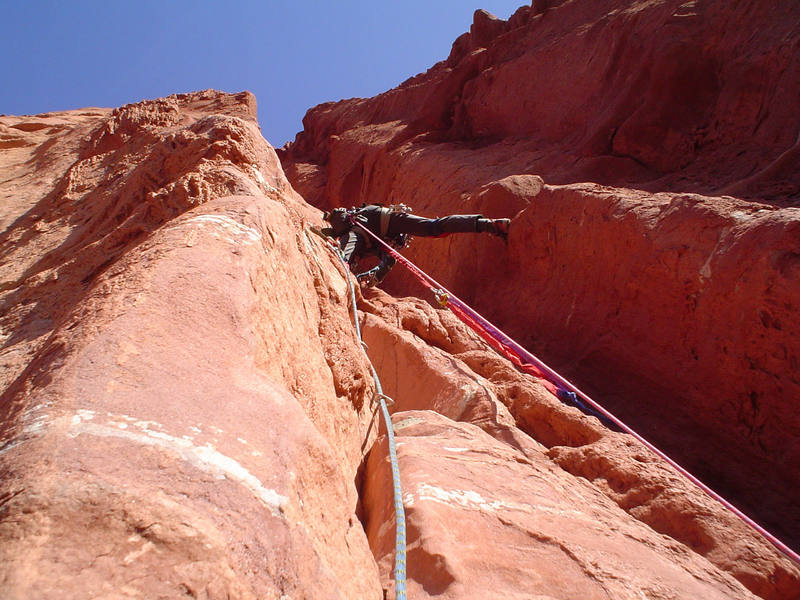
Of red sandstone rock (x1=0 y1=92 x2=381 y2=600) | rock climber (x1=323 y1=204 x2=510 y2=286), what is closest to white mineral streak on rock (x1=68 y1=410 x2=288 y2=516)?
red sandstone rock (x1=0 y1=92 x2=381 y2=600)

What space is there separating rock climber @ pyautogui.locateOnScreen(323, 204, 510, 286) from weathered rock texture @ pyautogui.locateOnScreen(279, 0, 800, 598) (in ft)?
1.48

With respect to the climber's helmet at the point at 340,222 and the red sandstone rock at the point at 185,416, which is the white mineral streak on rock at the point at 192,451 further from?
the climber's helmet at the point at 340,222

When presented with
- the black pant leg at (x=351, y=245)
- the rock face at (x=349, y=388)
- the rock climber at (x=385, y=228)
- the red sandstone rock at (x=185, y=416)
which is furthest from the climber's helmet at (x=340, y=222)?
the red sandstone rock at (x=185, y=416)

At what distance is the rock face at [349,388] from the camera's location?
94 centimetres

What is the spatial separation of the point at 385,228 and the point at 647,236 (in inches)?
120

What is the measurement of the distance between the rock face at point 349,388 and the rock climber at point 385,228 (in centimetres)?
44

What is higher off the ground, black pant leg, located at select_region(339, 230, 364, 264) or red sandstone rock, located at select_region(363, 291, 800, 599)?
black pant leg, located at select_region(339, 230, 364, 264)

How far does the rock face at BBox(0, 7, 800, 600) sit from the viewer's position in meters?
0.94

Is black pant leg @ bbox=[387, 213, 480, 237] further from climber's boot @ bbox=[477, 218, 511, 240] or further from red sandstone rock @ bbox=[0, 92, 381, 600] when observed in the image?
red sandstone rock @ bbox=[0, 92, 381, 600]

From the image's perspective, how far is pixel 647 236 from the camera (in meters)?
4.30

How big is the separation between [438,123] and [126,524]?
12.2 meters

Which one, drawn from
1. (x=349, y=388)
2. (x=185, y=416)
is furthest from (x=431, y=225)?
(x=185, y=416)

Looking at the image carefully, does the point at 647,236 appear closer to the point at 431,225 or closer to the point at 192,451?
the point at 431,225

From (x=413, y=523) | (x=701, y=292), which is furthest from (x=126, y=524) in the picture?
(x=701, y=292)
